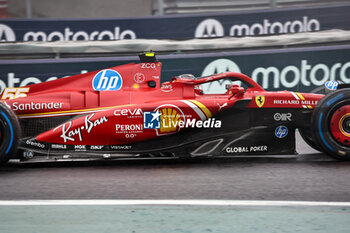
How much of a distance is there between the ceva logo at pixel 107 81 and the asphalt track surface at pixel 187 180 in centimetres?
88

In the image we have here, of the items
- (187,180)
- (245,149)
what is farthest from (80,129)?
(245,149)

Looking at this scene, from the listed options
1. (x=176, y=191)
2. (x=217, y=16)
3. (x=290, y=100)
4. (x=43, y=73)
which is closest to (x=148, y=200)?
(x=176, y=191)

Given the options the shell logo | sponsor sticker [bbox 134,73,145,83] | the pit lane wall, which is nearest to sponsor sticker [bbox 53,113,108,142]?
the shell logo

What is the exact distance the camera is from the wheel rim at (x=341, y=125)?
5.57 metres

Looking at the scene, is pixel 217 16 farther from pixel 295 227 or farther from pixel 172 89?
pixel 295 227

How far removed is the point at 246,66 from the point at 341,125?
5.03m

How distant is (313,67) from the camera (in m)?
10.5

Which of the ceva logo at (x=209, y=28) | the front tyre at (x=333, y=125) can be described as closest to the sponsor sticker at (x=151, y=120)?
the front tyre at (x=333, y=125)

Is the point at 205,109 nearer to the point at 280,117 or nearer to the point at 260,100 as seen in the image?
the point at 260,100

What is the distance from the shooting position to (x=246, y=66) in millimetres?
10477

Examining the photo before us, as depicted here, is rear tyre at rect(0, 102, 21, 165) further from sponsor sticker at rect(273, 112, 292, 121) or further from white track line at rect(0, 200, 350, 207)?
sponsor sticker at rect(273, 112, 292, 121)

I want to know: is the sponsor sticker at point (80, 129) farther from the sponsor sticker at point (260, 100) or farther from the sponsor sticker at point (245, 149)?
the sponsor sticker at point (260, 100)

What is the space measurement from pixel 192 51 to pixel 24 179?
6435 millimetres

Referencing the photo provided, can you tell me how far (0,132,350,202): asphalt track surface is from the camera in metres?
4.42
